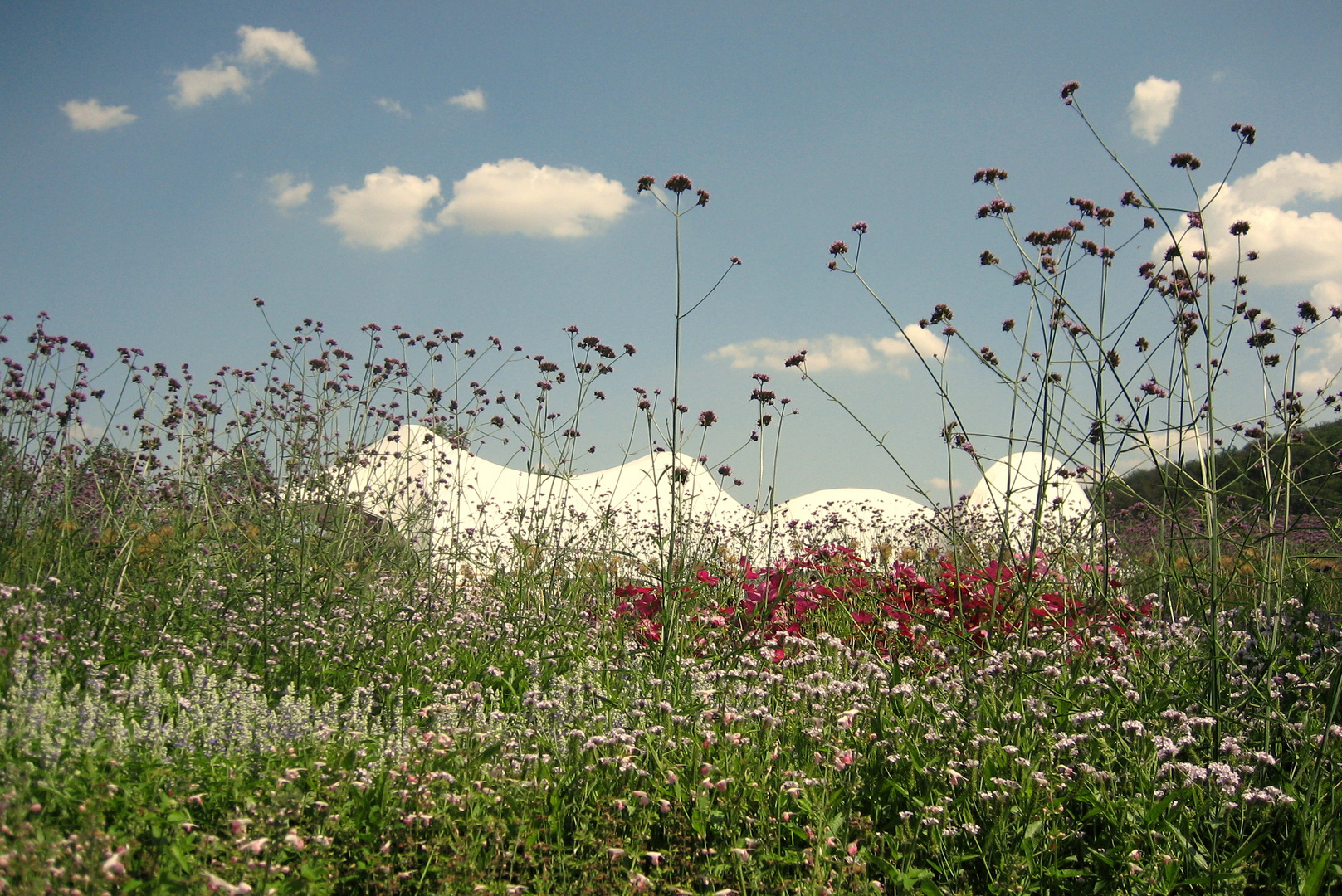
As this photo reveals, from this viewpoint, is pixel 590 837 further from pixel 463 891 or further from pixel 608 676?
pixel 608 676

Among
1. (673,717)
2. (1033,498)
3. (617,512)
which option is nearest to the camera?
(673,717)

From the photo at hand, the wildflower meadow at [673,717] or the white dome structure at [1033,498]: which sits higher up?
the white dome structure at [1033,498]

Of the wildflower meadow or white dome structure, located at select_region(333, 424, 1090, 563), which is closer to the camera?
the wildflower meadow

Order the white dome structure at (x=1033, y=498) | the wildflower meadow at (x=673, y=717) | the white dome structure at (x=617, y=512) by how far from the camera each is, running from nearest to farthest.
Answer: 1. the wildflower meadow at (x=673, y=717)
2. the white dome structure at (x=1033, y=498)
3. the white dome structure at (x=617, y=512)

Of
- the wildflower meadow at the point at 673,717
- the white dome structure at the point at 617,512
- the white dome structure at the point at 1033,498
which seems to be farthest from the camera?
the white dome structure at the point at 617,512

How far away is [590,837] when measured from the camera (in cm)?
213

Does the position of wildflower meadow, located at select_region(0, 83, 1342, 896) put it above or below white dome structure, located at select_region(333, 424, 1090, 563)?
below

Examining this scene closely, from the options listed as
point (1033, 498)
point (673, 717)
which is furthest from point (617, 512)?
point (1033, 498)

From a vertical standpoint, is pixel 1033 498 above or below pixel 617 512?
above

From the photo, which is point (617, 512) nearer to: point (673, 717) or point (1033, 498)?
point (673, 717)

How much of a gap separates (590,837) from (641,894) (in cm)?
21

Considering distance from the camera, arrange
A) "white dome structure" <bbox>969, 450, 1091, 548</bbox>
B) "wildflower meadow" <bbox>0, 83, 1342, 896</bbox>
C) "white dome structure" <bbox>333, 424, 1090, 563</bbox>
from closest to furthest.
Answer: "wildflower meadow" <bbox>0, 83, 1342, 896</bbox> < "white dome structure" <bbox>969, 450, 1091, 548</bbox> < "white dome structure" <bbox>333, 424, 1090, 563</bbox>

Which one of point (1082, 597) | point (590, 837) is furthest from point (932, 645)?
point (590, 837)

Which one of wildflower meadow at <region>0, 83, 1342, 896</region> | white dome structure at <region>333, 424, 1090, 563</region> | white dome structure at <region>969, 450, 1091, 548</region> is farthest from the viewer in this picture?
white dome structure at <region>333, 424, 1090, 563</region>
